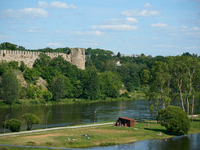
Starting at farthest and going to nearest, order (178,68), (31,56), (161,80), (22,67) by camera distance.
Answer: (31,56) → (22,67) → (178,68) → (161,80)

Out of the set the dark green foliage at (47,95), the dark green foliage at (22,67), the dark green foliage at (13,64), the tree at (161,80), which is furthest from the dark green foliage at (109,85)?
the tree at (161,80)

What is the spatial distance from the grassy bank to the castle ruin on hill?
140 feet

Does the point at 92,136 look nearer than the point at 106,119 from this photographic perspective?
Yes

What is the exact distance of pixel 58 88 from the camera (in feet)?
247

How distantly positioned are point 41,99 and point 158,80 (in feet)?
109

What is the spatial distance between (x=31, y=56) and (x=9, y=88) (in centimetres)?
1865

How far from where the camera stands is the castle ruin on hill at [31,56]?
77.1m

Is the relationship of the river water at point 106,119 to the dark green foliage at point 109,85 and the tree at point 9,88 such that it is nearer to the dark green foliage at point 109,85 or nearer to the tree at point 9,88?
the tree at point 9,88

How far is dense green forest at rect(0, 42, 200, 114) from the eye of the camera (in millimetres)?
49500

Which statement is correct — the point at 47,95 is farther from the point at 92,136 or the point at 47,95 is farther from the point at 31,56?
the point at 92,136

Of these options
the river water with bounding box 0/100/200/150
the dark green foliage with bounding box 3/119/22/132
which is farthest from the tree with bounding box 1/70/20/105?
the dark green foliage with bounding box 3/119/22/132

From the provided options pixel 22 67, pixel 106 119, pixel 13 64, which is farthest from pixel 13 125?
pixel 22 67

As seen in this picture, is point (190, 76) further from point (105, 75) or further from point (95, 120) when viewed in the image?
point (105, 75)

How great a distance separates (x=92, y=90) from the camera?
82562 mm
